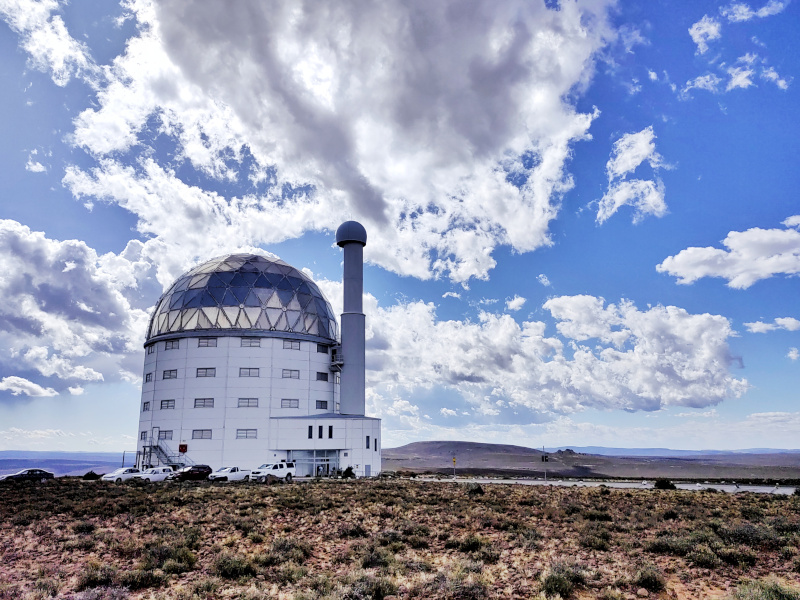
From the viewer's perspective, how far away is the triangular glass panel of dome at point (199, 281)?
54250 mm

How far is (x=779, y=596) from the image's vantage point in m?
10.7

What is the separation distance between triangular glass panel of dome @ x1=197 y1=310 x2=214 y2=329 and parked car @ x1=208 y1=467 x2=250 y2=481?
13843 mm

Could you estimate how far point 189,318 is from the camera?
52031 mm

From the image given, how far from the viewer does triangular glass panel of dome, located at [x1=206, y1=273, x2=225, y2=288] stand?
53472 millimetres

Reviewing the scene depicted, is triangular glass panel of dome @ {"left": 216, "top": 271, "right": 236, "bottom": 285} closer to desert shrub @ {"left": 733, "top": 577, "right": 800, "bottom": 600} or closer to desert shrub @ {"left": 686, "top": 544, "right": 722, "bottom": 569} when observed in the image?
desert shrub @ {"left": 686, "top": 544, "right": 722, "bottom": 569}

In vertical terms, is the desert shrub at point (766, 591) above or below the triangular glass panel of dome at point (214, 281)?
below

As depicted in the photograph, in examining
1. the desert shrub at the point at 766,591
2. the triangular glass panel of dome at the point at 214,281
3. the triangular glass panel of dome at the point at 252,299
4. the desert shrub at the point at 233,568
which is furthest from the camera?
the triangular glass panel of dome at the point at 214,281

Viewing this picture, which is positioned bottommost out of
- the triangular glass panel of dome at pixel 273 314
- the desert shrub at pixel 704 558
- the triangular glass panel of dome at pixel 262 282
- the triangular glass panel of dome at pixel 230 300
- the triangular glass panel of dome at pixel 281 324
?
the desert shrub at pixel 704 558

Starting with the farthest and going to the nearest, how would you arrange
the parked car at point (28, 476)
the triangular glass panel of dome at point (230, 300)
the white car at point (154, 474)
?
the triangular glass panel of dome at point (230, 300), the parked car at point (28, 476), the white car at point (154, 474)

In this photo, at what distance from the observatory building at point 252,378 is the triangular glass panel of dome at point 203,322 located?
0.30ft

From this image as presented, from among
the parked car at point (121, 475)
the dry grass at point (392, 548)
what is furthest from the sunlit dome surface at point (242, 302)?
the dry grass at point (392, 548)

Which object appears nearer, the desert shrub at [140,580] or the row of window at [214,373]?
the desert shrub at [140,580]

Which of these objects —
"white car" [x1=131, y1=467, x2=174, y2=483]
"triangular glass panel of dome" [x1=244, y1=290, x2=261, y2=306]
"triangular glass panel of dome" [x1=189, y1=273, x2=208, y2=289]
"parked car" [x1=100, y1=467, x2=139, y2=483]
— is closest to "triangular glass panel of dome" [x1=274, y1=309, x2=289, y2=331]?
"triangular glass panel of dome" [x1=244, y1=290, x2=261, y2=306]

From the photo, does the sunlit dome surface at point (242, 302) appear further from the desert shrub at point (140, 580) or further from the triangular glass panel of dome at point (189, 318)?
the desert shrub at point (140, 580)
